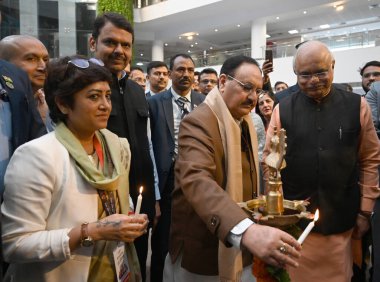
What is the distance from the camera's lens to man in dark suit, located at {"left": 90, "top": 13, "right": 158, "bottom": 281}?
93.4 inches

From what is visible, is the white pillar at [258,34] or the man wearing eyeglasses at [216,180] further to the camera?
the white pillar at [258,34]

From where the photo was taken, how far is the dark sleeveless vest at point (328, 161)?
2.16 m

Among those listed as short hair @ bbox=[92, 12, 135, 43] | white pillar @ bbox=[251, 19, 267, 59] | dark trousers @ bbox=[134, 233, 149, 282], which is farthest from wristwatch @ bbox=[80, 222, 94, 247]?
white pillar @ bbox=[251, 19, 267, 59]

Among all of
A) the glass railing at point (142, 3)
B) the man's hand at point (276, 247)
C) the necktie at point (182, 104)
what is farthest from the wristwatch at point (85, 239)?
the glass railing at point (142, 3)

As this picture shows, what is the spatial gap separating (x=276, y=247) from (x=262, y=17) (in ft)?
50.7

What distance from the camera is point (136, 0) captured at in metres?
17.4

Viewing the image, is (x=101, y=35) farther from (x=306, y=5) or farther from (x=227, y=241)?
(x=306, y=5)

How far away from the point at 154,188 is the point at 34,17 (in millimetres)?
11289

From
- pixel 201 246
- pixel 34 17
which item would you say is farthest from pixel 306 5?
pixel 201 246

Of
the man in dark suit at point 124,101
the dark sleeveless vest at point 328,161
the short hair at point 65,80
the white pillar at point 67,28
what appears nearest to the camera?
the short hair at point 65,80

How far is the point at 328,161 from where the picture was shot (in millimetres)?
2146

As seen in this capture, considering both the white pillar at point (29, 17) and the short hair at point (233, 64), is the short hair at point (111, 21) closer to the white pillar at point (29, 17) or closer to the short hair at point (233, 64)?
the short hair at point (233, 64)

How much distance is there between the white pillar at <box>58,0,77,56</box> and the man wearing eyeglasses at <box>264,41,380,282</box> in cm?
1143

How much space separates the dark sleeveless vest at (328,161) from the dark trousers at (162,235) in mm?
1208
